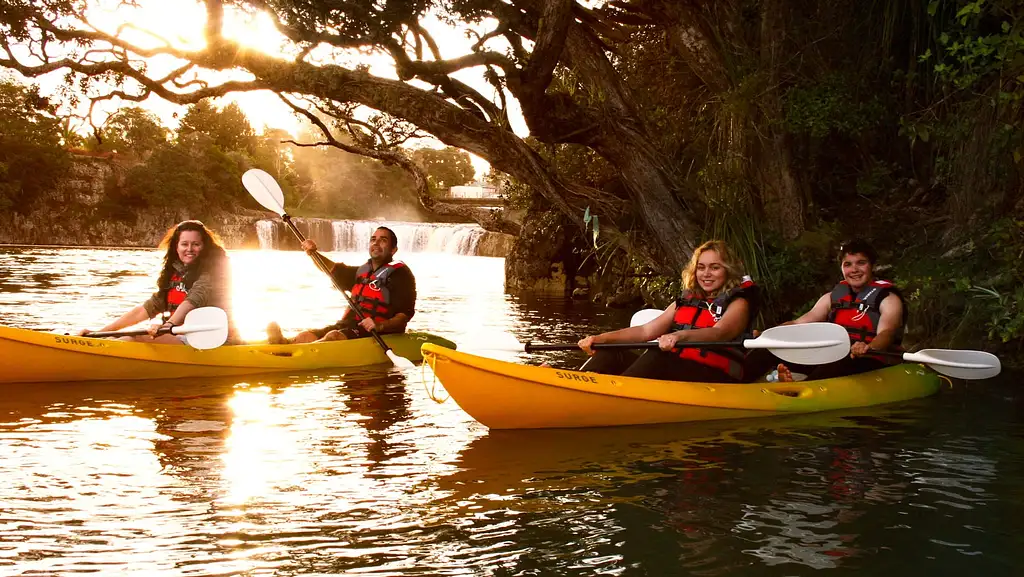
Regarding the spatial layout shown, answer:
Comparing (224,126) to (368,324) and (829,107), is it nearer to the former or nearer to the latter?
(368,324)

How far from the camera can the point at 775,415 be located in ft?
18.6

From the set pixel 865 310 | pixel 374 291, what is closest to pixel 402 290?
pixel 374 291

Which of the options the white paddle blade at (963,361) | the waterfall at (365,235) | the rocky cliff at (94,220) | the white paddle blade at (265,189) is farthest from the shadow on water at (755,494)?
the rocky cliff at (94,220)

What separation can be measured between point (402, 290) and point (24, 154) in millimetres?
37975

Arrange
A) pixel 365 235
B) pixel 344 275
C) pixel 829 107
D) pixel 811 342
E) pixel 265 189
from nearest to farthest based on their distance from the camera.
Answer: pixel 811 342 < pixel 344 275 < pixel 829 107 < pixel 265 189 < pixel 365 235

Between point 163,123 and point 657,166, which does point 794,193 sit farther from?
point 163,123

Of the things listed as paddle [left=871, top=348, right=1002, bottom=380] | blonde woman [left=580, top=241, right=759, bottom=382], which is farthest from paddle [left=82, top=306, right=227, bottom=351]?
paddle [left=871, top=348, right=1002, bottom=380]

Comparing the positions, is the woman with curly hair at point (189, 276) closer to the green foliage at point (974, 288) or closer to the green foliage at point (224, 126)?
the green foliage at point (974, 288)

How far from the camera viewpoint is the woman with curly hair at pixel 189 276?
21.0 feet

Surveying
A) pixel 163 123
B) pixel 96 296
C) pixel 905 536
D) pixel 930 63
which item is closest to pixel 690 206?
pixel 930 63

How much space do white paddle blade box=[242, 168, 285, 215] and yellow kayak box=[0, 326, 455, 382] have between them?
151 cm

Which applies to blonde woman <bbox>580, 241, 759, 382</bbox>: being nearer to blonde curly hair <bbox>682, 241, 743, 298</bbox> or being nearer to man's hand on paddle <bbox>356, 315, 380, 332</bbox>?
blonde curly hair <bbox>682, 241, 743, 298</bbox>

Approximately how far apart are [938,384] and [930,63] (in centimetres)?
320

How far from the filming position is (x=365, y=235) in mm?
35312
